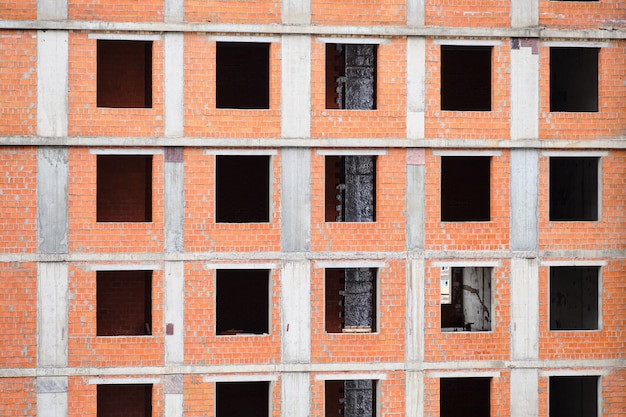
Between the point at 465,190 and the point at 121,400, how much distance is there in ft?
27.8

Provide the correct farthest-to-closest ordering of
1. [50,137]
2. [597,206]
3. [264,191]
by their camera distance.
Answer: [264,191] < [597,206] < [50,137]

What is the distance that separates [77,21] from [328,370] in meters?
7.64

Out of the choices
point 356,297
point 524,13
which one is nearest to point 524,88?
point 524,13

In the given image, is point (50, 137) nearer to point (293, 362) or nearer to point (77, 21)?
point (77, 21)

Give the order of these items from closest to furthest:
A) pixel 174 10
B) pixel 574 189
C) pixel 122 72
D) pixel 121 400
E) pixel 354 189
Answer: pixel 174 10
pixel 121 400
pixel 122 72
pixel 354 189
pixel 574 189

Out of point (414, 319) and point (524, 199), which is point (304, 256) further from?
point (524, 199)

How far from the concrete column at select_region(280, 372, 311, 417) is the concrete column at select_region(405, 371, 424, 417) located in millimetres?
1842

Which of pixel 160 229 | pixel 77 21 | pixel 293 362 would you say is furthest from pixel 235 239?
pixel 77 21

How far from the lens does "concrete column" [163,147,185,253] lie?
15102 millimetres

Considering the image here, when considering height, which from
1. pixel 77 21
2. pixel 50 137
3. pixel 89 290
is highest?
pixel 77 21

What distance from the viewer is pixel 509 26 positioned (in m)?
15.6

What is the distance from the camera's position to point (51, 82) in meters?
14.8

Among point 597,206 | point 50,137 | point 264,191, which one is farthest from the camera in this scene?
point 264,191

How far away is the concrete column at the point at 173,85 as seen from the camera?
592 inches
